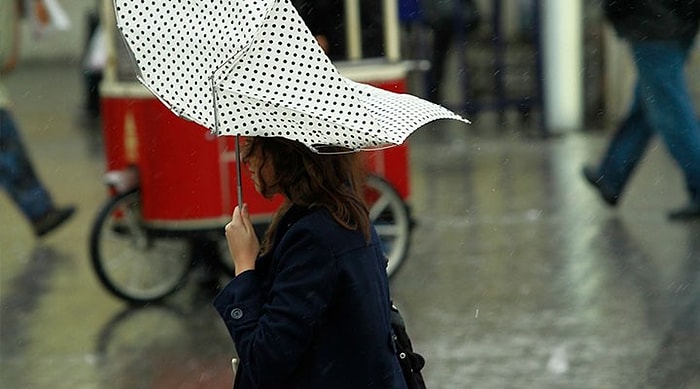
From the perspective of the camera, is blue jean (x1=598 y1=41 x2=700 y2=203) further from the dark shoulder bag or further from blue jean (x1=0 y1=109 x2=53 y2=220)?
the dark shoulder bag

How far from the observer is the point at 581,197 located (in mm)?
9461

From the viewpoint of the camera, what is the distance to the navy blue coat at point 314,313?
309 cm

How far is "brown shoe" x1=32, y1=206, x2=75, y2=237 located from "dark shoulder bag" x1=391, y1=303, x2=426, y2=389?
5.28m

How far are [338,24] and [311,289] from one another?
4.48 metres

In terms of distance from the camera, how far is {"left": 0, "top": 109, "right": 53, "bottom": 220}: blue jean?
8453 millimetres

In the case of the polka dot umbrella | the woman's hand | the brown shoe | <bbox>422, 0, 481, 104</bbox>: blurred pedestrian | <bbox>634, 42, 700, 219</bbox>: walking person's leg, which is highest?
the polka dot umbrella

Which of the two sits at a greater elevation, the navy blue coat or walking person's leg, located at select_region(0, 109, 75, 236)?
the navy blue coat

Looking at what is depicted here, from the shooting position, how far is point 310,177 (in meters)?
3.18

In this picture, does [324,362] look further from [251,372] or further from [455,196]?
[455,196]

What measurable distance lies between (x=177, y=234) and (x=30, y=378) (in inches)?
46.4

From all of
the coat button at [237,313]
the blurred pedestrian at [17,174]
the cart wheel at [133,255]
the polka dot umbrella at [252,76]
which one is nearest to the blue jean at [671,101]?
the cart wheel at [133,255]

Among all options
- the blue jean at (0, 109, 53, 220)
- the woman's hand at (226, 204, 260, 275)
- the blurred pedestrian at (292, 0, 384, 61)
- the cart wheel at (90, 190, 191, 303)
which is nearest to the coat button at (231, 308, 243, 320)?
the woman's hand at (226, 204, 260, 275)

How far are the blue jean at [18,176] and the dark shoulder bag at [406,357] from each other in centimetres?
542

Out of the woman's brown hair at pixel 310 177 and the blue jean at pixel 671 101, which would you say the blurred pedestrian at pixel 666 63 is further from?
the woman's brown hair at pixel 310 177
